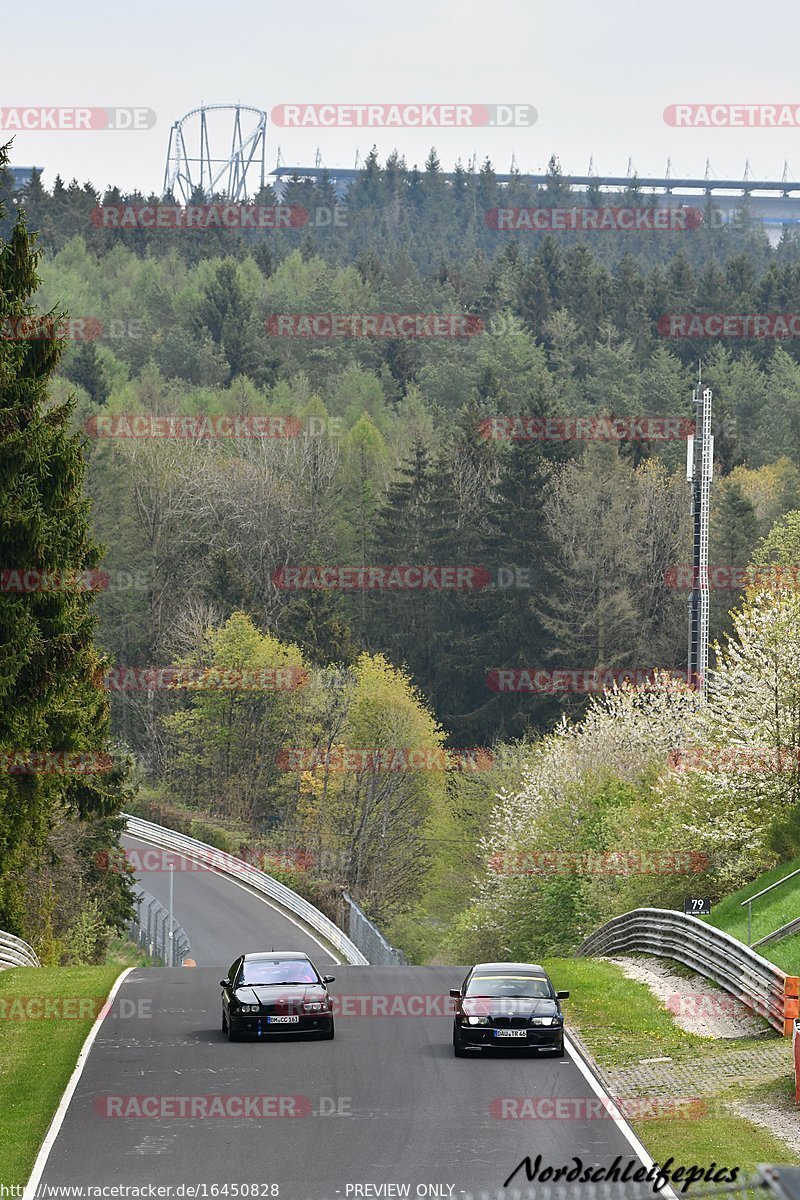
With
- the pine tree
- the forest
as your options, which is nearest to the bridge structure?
the forest

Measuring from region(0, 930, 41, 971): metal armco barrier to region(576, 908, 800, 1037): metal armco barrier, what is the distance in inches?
491

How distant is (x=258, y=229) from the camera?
166500 millimetres

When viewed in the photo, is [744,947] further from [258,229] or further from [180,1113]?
[258,229]

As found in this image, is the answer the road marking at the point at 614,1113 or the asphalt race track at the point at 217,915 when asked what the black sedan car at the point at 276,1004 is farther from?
the asphalt race track at the point at 217,915

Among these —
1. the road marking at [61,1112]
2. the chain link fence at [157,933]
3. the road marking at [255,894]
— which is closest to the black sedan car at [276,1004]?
the road marking at [61,1112]

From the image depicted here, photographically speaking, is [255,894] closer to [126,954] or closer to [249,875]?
[249,875]

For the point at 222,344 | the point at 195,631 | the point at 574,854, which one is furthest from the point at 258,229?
the point at 574,854

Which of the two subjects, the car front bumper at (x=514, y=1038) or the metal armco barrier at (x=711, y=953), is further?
the metal armco barrier at (x=711, y=953)

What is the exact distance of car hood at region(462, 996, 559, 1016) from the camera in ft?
72.8

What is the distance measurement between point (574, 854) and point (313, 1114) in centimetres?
3440

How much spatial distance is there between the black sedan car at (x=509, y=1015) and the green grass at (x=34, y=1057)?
17.1 ft

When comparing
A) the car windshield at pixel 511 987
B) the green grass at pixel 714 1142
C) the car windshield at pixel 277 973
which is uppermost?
the green grass at pixel 714 1142

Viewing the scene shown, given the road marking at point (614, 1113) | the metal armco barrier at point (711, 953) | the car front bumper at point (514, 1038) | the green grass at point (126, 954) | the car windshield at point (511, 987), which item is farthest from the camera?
the green grass at point (126, 954)

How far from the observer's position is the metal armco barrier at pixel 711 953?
23.6 meters
